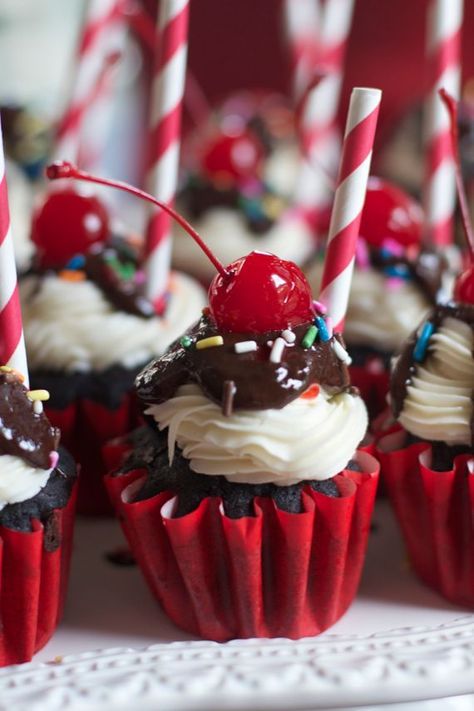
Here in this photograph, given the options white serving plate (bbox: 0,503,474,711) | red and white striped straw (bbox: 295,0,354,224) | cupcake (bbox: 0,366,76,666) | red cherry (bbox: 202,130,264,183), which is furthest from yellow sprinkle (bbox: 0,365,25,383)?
red cherry (bbox: 202,130,264,183)

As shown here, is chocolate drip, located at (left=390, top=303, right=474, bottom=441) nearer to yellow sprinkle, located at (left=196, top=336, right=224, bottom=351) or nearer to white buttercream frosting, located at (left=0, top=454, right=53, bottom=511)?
yellow sprinkle, located at (left=196, top=336, right=224, bottom=351)

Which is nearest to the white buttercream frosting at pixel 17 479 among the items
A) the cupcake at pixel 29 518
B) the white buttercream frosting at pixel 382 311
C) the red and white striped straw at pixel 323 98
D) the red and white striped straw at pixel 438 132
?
the cupcake at pixel 29 518

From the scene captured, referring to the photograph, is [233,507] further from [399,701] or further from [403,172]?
[403,172]

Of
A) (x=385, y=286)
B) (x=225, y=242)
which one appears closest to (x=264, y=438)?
(x=385, y=286)

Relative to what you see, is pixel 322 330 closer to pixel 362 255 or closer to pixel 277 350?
pixel 277 350

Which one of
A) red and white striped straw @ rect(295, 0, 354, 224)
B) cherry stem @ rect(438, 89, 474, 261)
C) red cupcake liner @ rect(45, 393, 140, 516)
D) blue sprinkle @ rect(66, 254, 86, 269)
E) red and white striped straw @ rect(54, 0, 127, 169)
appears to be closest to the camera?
cherry stem @ rect(438, 89, 474, 261)
